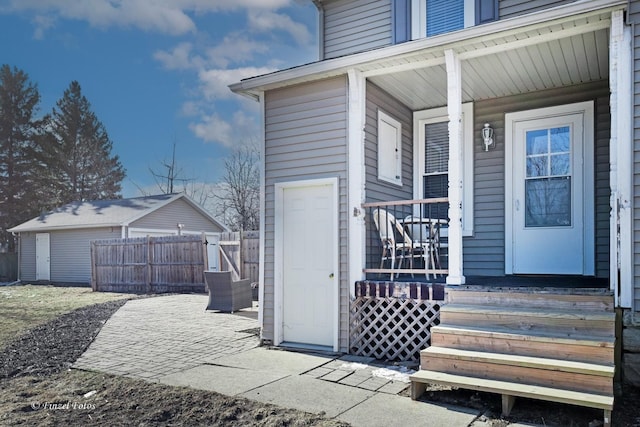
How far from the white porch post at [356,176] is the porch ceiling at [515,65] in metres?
0.28

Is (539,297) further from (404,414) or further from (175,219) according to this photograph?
(175,219)

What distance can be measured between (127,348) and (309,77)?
424 centimetres

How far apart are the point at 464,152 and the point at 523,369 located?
361 cm

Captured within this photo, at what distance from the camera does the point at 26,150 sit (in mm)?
29484

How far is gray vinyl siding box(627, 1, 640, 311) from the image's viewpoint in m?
4.22

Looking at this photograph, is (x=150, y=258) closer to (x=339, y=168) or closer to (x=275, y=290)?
(x=275, y=290)

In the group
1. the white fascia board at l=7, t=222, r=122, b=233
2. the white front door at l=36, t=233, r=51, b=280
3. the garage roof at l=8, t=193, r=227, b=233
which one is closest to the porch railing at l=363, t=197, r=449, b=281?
the garage roof at l=8, t=193, r=227, b=233

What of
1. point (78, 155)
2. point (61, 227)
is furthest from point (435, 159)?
point (78, 155)

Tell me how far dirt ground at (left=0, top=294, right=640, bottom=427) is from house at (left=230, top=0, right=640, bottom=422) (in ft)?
4.71

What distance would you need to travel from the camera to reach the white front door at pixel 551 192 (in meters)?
5.95

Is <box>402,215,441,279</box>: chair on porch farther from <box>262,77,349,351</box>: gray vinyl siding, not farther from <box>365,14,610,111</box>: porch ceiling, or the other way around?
<box>365,14,610,111</box>: porch ceiling

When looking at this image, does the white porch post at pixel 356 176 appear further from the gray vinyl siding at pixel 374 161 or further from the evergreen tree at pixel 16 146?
the evergreen tree at pixel 16 146

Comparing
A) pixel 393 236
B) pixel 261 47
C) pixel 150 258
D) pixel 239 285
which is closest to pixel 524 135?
pixel 393 236

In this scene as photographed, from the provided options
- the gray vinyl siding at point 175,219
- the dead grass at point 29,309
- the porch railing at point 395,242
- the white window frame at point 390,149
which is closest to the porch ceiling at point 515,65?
the white window frame at point 390,149
